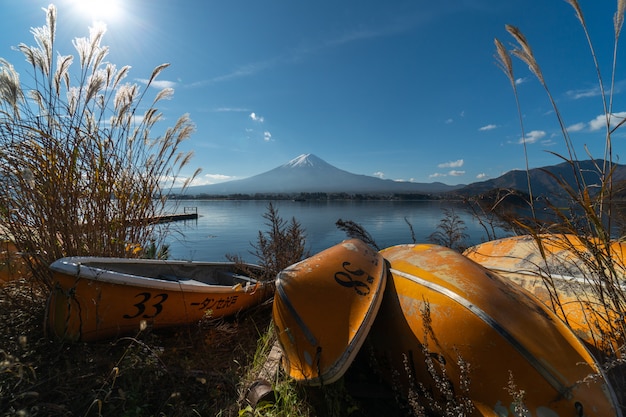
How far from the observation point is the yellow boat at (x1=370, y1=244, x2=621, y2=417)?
1.51 meters

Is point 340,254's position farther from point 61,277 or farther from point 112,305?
point 61,277

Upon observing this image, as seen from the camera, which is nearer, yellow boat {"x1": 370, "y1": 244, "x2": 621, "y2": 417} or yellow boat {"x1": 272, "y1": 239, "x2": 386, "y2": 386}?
yellow boat {"x1": 370, "y1": 244, "x2": 621, "y2": 417}

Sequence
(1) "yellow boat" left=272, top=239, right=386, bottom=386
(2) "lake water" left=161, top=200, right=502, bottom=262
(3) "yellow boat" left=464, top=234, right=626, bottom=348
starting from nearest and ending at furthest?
(1) "yellow boat" left=272, top=239, right=386, bottom=386 < (3) "yellow boat" left=464, top=234, right=626, bottom=348 < (2) "lake water" left=161, top=200, right=502, bottom=262

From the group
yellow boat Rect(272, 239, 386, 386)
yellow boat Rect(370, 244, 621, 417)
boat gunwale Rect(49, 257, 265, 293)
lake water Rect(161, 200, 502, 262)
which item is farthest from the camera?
lake water Rect(161, 200, 502, 262)

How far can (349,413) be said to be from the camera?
196cm

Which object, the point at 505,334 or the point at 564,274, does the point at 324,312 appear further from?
the point at 564,274

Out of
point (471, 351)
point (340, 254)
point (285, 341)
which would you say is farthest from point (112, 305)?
point (471, 351)

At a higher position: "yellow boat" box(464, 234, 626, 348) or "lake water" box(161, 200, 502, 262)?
"yellow boat" box(464, 234, 626, 348)

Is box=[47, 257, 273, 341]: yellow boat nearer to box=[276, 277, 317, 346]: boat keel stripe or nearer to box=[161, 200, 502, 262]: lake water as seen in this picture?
box=[276, 277, 317, 346]: boat keel stripe

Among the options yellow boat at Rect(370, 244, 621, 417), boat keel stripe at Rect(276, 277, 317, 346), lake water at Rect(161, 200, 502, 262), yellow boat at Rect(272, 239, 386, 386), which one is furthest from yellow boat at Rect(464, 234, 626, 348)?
boat keel stripe at Rect(276, 277, 317, 346)

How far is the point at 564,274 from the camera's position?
8.52 ft

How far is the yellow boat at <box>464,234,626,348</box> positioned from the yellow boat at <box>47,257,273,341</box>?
8.99 feet

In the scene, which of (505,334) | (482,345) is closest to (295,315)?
(482,345)

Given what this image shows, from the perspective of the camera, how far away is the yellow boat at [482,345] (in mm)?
1507
